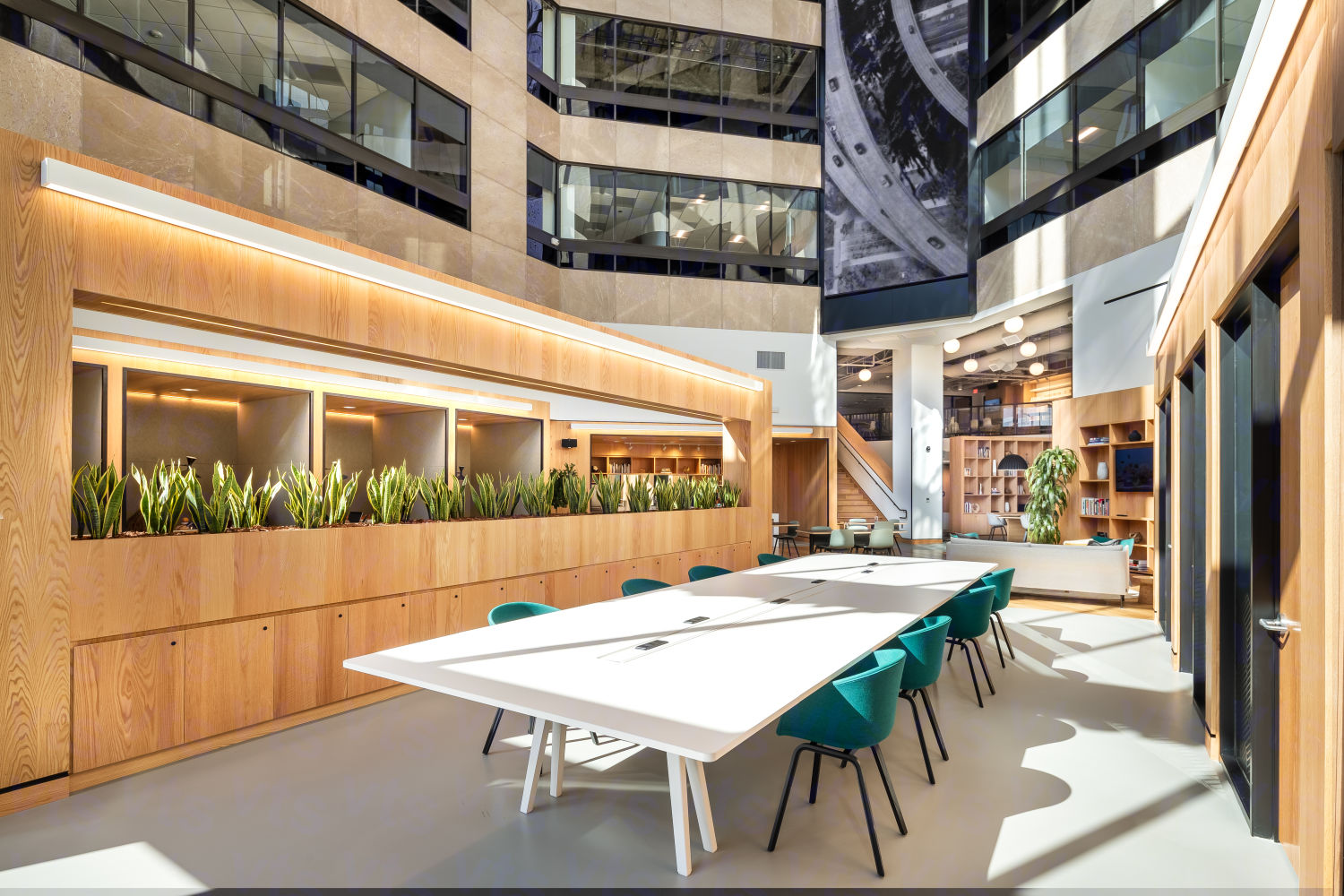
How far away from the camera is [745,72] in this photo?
43.4ft

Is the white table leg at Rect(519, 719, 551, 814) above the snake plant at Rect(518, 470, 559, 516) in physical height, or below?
below

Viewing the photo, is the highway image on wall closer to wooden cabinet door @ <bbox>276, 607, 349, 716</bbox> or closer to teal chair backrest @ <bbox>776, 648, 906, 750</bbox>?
teal chair backrest @ <bbox>776, 648, 906, 750</bbox>

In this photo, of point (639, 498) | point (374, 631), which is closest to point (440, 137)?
point (639, 498)

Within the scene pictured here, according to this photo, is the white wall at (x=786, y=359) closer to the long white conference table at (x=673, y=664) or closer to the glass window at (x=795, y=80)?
the glass window at (x=795, y=80)

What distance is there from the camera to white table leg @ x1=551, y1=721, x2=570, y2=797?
311 centimetres

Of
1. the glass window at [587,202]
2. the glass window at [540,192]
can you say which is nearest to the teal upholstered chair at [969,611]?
the glass window at [540,192]

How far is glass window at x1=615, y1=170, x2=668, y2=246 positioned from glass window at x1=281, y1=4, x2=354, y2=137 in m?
4.98

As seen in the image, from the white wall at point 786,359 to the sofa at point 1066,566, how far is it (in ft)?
16.9

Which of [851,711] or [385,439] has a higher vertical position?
[385,439]

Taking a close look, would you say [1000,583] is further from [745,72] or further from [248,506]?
[745,72]

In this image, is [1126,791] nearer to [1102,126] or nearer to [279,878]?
[279,878]

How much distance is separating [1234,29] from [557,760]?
10115 mm

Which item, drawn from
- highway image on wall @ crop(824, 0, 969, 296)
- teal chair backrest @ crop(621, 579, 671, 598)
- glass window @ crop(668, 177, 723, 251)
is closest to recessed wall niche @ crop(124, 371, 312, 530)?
teal chair backrest @ crop(621, 579, 671, 598)

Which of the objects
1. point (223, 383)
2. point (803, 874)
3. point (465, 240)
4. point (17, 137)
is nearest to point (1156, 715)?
point (803, 874)
